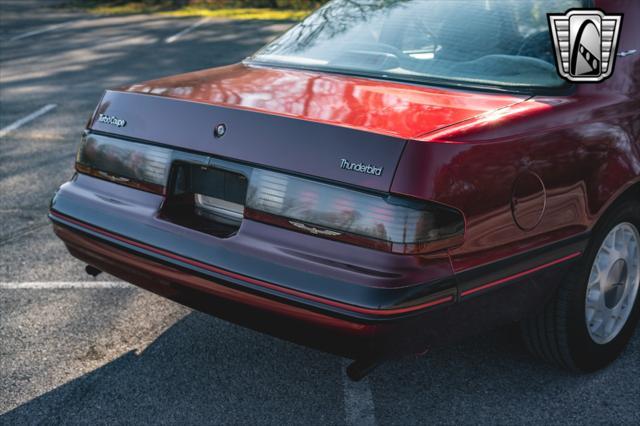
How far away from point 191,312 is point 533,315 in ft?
5.22

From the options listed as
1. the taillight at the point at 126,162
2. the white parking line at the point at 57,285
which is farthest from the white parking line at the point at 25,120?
the taillight at the point at 126,162

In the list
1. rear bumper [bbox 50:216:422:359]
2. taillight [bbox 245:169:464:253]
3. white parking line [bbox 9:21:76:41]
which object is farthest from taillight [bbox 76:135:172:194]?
white parking line [bbox 9:21:76:41]

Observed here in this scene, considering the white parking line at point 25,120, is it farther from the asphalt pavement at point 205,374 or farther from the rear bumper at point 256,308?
the rear bumper at point 256,308

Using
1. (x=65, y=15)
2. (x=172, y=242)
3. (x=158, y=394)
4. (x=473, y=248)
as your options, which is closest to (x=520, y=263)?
(x=473, y=248)

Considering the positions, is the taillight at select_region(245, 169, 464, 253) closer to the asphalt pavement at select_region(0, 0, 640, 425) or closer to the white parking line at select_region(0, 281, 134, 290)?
the asphalt pavement at select_region(0, 0, 640, 425)

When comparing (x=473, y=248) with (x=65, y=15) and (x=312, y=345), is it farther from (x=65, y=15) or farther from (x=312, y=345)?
(x=65, y=15)

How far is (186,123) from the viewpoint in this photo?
2.87 m

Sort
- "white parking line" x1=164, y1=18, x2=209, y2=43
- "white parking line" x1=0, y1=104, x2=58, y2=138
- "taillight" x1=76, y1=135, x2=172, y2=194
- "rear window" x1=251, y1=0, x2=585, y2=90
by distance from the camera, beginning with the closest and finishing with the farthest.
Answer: "taillight" x1=76, y1=135, x2=172, y2=194 → "rear window" x1=251, y1=0, x2=585, y2=90 → "white parking line" x1=0, y1=104, x2=58, y2=138 → "white parking line" x1=164, y1=18, x2=209, y2=43

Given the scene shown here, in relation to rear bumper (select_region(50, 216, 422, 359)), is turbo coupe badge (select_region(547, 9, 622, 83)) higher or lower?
higher

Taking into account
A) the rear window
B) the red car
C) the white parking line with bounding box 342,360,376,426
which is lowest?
the white parking line with bounding box 342,360,376,426

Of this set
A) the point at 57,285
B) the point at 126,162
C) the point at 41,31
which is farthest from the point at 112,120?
the point at 41,31

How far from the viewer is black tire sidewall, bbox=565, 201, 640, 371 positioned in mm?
3039

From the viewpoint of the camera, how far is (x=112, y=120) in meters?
3.11

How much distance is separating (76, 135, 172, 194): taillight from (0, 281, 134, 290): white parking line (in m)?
1.05
